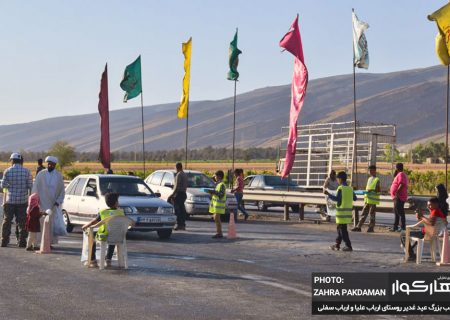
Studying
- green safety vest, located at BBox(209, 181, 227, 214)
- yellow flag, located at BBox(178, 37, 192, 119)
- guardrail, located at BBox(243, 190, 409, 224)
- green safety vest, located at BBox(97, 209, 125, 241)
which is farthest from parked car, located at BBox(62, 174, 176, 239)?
yellow flag, located at BBox(178, 37, 192, 119)

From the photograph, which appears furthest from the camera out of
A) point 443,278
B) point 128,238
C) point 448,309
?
point 128,238

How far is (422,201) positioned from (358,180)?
7.64 meters

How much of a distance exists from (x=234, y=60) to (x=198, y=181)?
26.3 ft

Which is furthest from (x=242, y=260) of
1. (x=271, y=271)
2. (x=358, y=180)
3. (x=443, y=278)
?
(x=358, y=180)

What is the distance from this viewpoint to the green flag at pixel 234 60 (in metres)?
34.1

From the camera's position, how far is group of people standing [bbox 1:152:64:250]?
16.5 meters

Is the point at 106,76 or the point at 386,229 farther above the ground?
the point at 106,76

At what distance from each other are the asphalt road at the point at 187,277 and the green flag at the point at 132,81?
19050mm

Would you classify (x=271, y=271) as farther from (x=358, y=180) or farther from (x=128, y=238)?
(x=358, y=180)

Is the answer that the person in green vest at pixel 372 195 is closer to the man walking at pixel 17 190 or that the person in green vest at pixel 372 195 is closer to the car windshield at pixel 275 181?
the man walking at pixel 17 190

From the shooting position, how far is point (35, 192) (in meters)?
16.7

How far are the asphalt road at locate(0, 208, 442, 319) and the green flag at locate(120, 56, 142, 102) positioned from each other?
1905 cm

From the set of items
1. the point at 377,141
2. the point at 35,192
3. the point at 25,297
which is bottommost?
the point at 25,297

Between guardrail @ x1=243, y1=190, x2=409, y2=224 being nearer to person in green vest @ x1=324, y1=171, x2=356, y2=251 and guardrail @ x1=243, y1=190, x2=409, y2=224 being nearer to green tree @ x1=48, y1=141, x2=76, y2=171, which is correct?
person in green vest @ x1=324, y1=171, x2=356, y2=251
